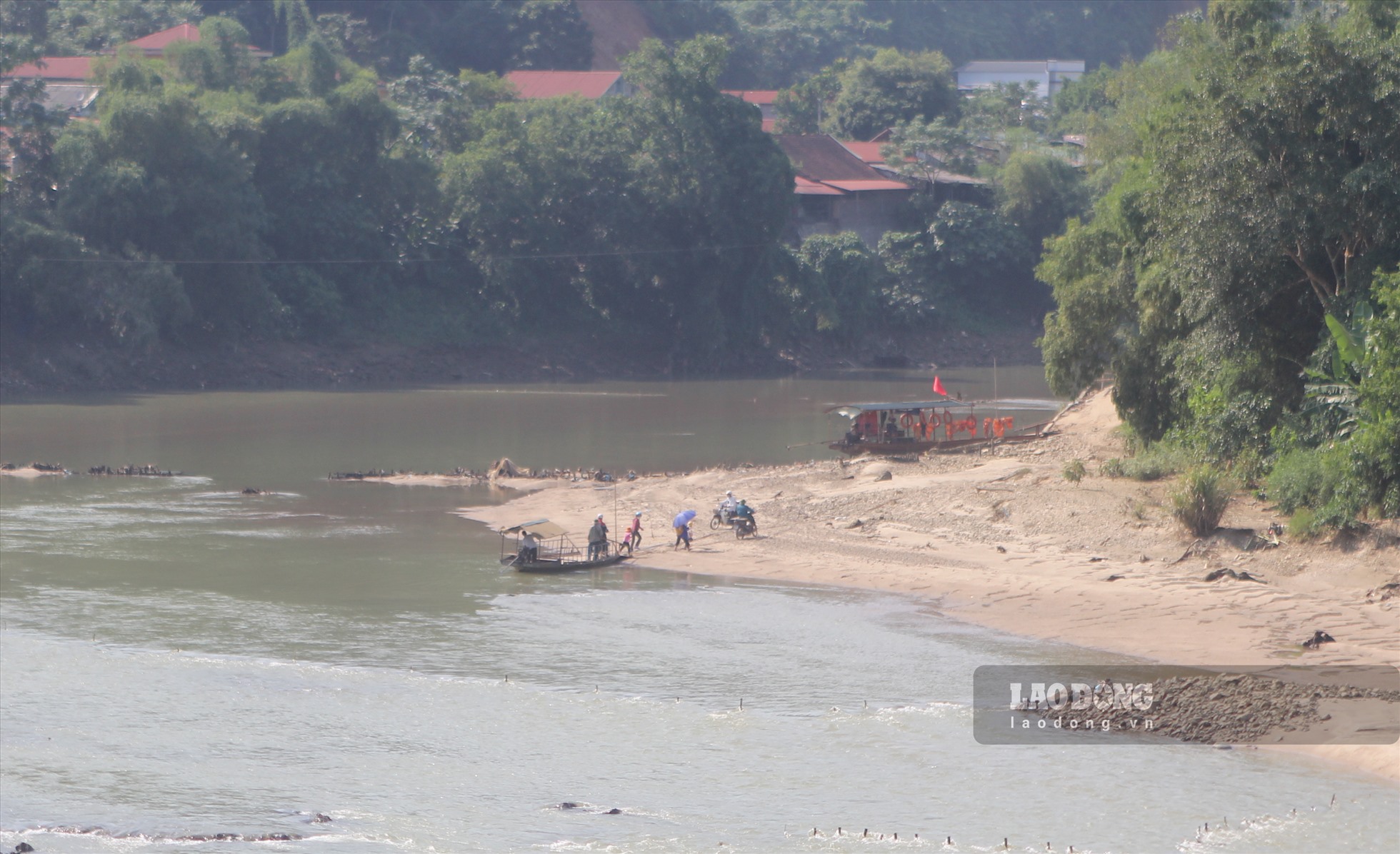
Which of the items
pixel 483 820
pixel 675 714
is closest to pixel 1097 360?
pixel 675 714

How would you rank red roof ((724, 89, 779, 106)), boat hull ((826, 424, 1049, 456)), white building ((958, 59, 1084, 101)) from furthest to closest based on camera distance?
1. white building ((958, 59, 1084, 101))
2. red roof ((724, 89, 779, 106))
3. boat hull ((826, 424, 1049, 456))

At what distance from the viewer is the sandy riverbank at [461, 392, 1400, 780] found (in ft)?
→ 69.8

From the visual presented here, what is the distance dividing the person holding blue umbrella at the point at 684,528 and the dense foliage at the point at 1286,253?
964 centimetres

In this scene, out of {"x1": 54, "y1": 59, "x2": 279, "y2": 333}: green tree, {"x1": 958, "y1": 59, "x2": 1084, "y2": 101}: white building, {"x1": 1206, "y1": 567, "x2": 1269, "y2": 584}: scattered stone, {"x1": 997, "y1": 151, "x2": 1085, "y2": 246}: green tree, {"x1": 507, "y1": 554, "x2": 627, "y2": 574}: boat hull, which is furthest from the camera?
{"x1": 958, "y1": 59, "x2": 1084, "y2": 101}: white building

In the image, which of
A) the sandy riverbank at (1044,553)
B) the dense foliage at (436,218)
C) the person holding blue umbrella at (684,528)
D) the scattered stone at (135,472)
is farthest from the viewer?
the dense foliage at (436,218)

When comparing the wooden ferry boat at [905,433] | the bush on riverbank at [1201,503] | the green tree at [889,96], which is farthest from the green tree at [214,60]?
the bush on riverbank at [1201,503]

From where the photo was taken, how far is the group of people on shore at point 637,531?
2786 centimetres

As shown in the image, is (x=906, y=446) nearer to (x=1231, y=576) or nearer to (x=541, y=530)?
(x=541, y=530)

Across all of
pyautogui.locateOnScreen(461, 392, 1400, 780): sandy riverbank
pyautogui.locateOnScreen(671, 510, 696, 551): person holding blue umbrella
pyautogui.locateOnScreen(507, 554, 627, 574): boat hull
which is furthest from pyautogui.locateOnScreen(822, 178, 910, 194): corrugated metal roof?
pyautogui.locateOnScreen(507, 554, 627, 574): boat hull

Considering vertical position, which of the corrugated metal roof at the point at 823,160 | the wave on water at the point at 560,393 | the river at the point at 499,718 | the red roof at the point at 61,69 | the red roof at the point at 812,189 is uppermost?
the red roof at the point at 61,69

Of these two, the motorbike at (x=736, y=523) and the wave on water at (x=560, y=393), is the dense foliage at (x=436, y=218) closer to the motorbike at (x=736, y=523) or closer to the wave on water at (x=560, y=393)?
the wave on water at (x=560, y=393)

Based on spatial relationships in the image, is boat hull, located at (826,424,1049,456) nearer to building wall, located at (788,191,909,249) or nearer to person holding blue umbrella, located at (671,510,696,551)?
person holding blue umbrella, located at (671,510,696,551)

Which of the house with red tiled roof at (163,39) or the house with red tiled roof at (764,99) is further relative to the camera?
the house with red tiled roof at (764,99)

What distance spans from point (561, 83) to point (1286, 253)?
67684 mm
